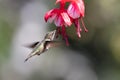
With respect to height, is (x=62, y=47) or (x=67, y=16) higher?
(x=67, y=16)

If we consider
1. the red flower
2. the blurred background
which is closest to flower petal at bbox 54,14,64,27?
the red flower

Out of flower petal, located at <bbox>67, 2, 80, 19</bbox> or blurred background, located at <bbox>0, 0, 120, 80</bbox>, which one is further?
blurred background, located at <bbox>0, 0, 120, 80</bbox>

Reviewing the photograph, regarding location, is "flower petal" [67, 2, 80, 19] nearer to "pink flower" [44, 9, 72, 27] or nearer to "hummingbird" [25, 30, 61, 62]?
"pink flower" [44, 9, 72, 27]

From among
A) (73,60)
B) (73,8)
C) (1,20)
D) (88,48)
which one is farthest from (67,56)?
(73,8)

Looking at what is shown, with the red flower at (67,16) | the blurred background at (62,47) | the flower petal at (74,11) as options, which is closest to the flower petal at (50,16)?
the red flower at (67,16)

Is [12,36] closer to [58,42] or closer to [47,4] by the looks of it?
[47,4]

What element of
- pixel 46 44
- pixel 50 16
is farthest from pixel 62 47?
pixel 46 44

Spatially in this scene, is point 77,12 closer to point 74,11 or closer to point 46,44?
point 74,11

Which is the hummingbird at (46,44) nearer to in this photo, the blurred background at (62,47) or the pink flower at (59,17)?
the pink flower at (59,17)
